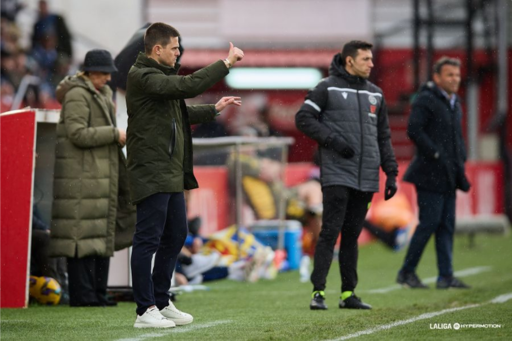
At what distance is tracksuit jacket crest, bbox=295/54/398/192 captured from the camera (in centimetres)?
870

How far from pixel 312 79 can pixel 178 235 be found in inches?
789

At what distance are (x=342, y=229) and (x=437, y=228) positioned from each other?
2.37 m

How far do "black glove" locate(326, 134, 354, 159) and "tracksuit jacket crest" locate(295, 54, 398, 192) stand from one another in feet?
0.10

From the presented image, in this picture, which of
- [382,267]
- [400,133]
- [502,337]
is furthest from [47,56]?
[502,337]

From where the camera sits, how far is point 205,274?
12016 mm

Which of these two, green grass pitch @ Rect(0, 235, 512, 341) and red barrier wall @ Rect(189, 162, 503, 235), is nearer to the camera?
green grass pitch @ Rect(0, 235, 512, 341)

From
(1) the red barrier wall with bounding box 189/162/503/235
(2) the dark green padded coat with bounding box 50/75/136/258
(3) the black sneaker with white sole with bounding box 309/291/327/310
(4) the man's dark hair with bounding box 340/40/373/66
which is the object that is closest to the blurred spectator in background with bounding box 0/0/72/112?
(1) the red barrier wall with bounding box 189/162/503/235

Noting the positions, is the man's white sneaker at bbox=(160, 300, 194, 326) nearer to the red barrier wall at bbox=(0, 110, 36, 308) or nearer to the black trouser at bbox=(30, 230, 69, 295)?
the red barrier wall at bbox=(0, 110, 36, 308)

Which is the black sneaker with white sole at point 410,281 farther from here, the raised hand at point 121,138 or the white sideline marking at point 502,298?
the raised hand at point 121,138

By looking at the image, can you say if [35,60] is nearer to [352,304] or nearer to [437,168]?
[437,168]

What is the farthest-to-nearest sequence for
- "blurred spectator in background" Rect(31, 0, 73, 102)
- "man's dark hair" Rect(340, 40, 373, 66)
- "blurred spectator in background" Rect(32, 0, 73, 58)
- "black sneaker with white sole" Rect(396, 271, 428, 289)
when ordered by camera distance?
"blurred spectator in background" Rect(32, 0, 73, 58) → "blurred spectator in background" Rect(31, 0, 73, 102) → "black sneaker with white sole" Rect(396, 271, 428, 289) → "man's dark hair" Rect(340, 40, 373, 66)

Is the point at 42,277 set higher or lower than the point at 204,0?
lower

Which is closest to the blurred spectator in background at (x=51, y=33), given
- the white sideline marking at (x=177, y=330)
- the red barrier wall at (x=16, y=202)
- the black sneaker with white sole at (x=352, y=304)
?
the red barrier wall at (x=16, y=202)

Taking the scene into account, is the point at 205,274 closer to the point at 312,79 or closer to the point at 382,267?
the point at 382,267
